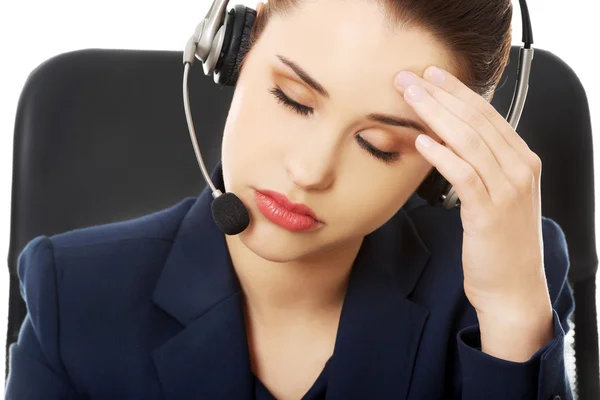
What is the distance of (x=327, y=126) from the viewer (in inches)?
40.7

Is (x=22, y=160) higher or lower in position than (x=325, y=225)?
lower

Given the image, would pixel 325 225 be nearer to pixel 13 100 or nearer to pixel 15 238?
pixel 15 238

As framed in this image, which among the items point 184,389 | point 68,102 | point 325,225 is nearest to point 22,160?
point 68,102

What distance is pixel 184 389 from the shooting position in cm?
127

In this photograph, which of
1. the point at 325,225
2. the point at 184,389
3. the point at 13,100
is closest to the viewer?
the point at 325,225

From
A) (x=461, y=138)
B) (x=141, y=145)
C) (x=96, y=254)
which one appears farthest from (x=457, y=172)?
(x=141, y=145)

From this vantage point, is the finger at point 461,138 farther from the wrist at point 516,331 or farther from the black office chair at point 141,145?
the black office chair at point 141,145

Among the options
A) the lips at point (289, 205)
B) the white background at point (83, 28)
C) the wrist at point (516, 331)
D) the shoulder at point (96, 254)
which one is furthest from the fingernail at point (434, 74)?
the white background at point (83, 28)

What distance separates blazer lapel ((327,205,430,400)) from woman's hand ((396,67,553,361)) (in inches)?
6.4

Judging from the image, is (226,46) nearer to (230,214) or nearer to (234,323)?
(230,214)

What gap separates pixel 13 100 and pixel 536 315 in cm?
151

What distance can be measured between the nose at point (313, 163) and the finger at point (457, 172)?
0.12 metres

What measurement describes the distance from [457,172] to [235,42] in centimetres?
35

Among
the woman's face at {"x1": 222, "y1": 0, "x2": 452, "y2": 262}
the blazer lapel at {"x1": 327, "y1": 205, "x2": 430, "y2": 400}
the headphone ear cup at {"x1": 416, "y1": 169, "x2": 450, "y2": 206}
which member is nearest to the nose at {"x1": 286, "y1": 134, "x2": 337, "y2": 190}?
the woman's face at {"x1": 222, "y1": 0, "x2": 452, "y2": 262}
